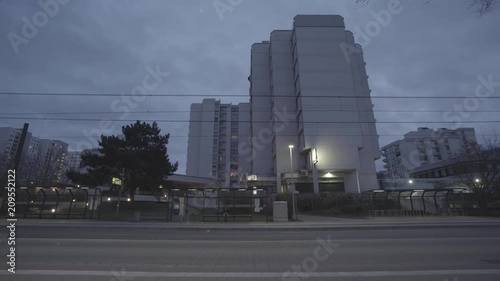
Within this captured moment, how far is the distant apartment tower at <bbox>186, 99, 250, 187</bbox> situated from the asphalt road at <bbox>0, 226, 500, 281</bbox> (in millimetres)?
71745

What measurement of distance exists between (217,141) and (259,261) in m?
89.6

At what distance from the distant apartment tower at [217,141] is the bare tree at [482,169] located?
188 ft

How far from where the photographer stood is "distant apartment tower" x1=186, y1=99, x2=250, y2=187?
86.7m

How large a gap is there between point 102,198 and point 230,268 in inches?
820

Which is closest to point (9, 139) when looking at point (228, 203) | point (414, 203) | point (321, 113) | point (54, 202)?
point (54, 202)

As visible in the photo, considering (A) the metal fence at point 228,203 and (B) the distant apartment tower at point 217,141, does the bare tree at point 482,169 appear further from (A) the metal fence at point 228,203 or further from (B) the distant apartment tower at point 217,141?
(B) the distant apartment tower at point 217,141

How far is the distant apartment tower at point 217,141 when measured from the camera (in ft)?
284

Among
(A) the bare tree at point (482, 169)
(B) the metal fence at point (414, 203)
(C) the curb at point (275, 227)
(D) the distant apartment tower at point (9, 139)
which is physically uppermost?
(D) the distant apartment tower at point (9, 139)

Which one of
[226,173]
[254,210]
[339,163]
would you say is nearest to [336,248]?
[254,210]

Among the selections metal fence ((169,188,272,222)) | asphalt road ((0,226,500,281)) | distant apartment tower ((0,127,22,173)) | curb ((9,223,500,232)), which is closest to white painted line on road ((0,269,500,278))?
asphalt road ((0,226,500,281))

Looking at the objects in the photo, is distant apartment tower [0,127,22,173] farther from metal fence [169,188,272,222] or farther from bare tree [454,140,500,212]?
bare tree [454,140,500,212]

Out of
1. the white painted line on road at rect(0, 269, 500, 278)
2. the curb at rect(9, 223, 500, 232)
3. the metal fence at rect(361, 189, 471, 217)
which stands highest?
the metal fence at rect(361, 189, 471, 217)

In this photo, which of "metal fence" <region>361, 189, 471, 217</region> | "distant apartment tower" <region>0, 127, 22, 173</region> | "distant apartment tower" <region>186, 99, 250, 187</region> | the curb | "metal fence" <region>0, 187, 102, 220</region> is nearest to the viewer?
the curb

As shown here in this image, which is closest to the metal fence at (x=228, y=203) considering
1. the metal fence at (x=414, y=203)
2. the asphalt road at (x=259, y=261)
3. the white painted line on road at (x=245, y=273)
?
the metal fence at (x=414, y=203)
